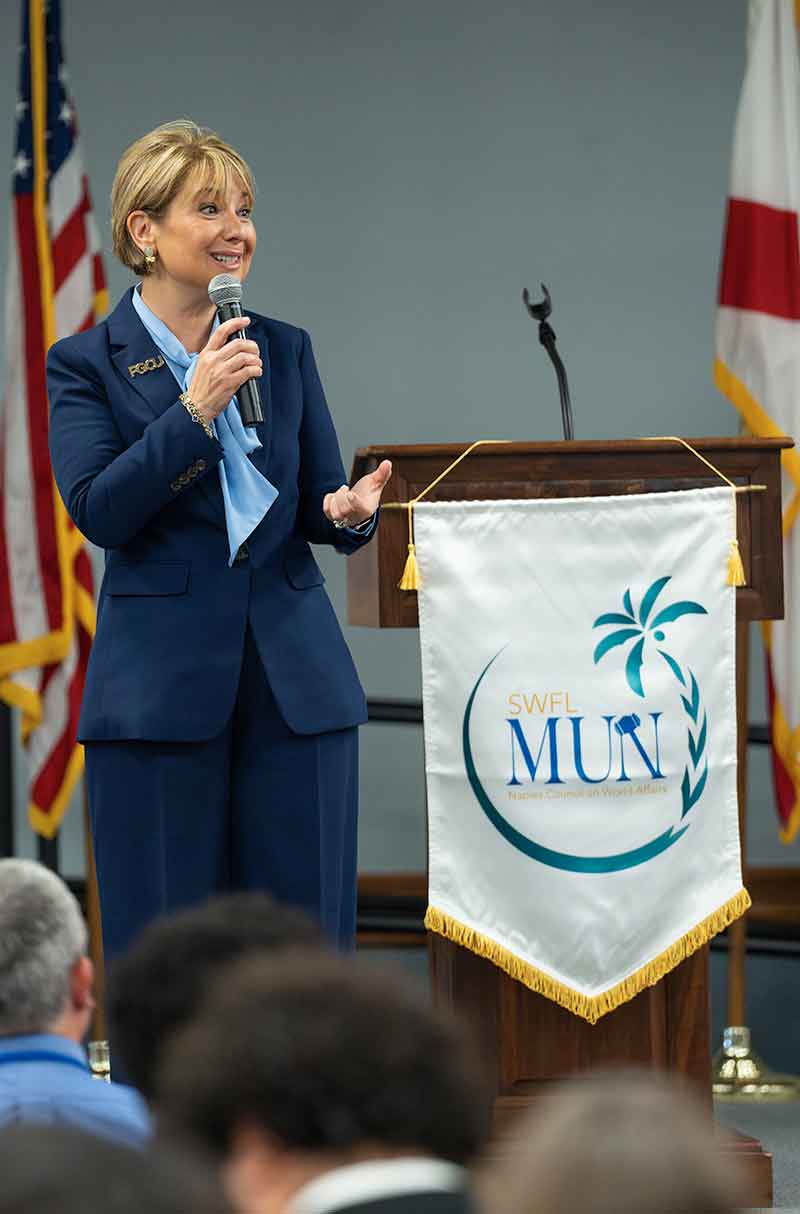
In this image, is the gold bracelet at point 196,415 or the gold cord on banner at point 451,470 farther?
the gold cord on banner at point 451,470

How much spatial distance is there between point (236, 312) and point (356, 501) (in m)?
0.31

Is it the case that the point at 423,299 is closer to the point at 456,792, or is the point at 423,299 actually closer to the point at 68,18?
the point at 68,18

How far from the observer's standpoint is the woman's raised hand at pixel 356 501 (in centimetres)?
276

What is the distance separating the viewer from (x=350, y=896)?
9.59 feet

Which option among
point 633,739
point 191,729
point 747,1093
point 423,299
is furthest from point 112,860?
point 423,299

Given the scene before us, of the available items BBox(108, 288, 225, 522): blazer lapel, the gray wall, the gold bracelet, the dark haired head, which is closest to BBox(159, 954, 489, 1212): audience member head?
the dark haired head

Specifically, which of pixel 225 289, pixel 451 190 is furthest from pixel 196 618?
pixel 451 190

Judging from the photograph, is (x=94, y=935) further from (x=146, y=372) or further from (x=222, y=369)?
(x=222, y=369)

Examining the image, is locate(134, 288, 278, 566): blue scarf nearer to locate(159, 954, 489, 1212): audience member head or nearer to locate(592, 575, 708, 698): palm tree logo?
locate(592, 575, 708, 698): palm tree logo

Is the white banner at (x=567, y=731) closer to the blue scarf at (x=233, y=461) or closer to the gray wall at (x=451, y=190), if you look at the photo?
the blue scarf at (x=233, y=461)

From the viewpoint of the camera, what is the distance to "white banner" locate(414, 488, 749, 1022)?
10.8ft

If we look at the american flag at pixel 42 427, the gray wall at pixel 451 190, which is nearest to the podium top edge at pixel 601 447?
the american flag at pixel 42 427

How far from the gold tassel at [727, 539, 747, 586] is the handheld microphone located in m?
0.98

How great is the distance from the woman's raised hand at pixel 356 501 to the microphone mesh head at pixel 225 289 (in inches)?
12.2
